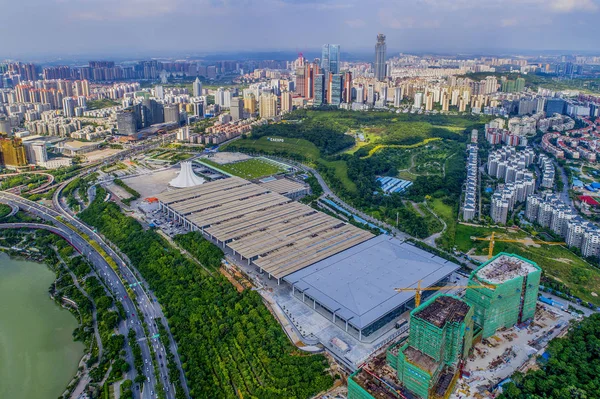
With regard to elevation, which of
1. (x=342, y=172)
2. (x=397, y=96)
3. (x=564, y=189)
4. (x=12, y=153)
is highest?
(x=397, y=96)

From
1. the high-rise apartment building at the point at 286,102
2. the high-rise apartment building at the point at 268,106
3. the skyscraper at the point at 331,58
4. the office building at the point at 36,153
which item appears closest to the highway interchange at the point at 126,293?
the office building at the point at 36,153

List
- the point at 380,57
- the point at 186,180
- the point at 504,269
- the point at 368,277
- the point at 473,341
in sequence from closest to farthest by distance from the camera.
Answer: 1. the point at 473,341
2. the point at 504,269
3. the point at 368,277
4. the point at 186,180
5. the point at 380,57


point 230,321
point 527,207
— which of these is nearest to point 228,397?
point 230,321

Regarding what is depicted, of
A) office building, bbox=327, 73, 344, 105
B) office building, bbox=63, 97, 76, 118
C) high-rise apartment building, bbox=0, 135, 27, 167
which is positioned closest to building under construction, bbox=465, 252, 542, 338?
high-rise apartment building, bbox=0, 135, 27, 167

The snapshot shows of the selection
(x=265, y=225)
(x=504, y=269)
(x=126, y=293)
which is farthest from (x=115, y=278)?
(x=504, y=269)

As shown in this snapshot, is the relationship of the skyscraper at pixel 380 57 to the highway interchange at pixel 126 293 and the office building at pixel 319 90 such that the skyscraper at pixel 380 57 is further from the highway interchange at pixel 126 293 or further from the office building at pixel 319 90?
the highway interchange at pixel 126 293

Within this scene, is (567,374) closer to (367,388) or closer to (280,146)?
(367,388)

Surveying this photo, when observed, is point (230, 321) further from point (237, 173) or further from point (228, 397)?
point (237, 173)
